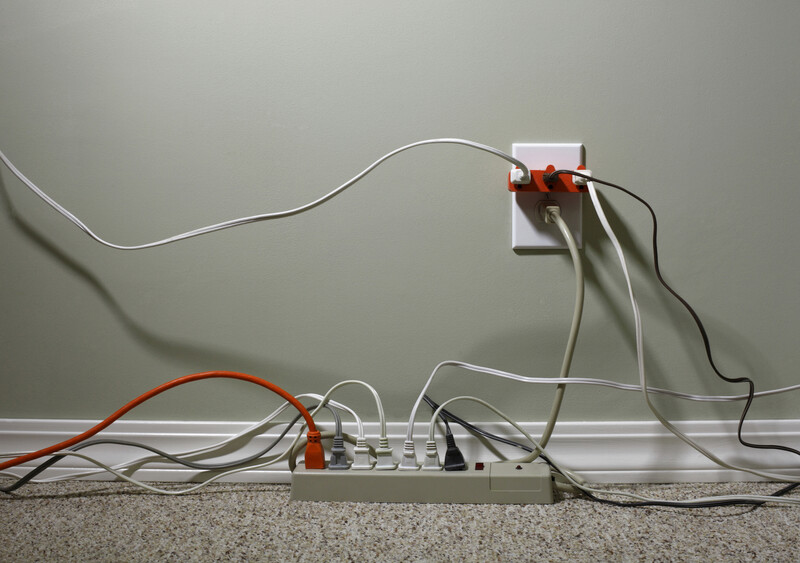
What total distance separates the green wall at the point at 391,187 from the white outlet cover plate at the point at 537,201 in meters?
0.02

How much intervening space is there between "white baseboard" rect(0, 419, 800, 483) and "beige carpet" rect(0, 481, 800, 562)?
1.7 inches

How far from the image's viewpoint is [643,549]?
51cm

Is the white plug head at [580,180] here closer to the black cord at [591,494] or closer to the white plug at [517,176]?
the white plug at [517,176]

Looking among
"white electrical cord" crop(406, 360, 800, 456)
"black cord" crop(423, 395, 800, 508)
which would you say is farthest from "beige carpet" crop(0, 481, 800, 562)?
"white electrical cord" crop(406, 360, 800, 456)

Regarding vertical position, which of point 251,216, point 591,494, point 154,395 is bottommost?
point 591,494

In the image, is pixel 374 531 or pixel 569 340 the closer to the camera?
pixel 374 531

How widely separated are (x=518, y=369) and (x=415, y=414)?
0.49ft

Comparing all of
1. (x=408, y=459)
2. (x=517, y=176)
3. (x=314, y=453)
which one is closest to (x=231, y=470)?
(x=314, y=453)

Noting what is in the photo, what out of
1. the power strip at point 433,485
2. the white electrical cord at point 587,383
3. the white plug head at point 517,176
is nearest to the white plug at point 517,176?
the white plug head at point 517,176

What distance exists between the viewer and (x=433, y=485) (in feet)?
2.03

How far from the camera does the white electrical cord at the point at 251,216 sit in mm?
654

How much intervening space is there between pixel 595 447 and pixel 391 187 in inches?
16.9

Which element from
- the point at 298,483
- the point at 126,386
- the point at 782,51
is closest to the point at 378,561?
the point at 298,483

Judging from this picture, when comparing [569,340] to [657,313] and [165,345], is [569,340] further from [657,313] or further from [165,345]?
[165,345]
